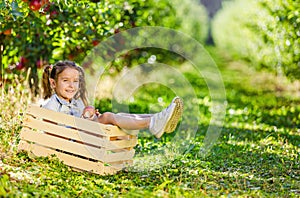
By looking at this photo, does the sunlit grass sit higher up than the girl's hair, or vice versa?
the girl's hair

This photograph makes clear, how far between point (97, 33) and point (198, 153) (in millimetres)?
2280

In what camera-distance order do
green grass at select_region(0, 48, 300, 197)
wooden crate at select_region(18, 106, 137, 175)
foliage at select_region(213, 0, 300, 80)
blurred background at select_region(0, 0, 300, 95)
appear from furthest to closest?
foliage at select_region(213, 0, 300, 80) < blurred background at select_region(0, 0, 300, 95) < wooden crate at select_region(18, 106, 137, 175) < green grass at select_region(0, 48, 300, 197)

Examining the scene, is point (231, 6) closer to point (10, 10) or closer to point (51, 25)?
point (51, 25)

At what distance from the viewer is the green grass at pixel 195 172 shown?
12.1 ft

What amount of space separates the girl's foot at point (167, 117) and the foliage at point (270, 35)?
4.03 meters

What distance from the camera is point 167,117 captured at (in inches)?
162

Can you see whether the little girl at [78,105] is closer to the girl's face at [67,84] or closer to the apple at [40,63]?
the girl's face at [67,84]

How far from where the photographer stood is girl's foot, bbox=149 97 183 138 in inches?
162

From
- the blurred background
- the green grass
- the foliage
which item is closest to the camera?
the green grass

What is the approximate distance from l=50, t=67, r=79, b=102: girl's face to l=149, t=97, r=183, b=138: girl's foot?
96 centimetres

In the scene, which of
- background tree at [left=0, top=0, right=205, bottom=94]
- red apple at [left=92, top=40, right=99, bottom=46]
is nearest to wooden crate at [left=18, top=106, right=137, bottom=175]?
background tree at [left=0, top=0, right=205, bottom=94]

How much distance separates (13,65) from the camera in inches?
270

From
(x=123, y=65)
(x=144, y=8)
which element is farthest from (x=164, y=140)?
(x=144, y=8)

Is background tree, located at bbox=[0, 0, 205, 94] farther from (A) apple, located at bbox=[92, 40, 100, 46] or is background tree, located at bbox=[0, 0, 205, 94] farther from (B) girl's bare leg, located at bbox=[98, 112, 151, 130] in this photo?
(B) girl's bare leg, located at bbox=[98, 112, 151, 130]
